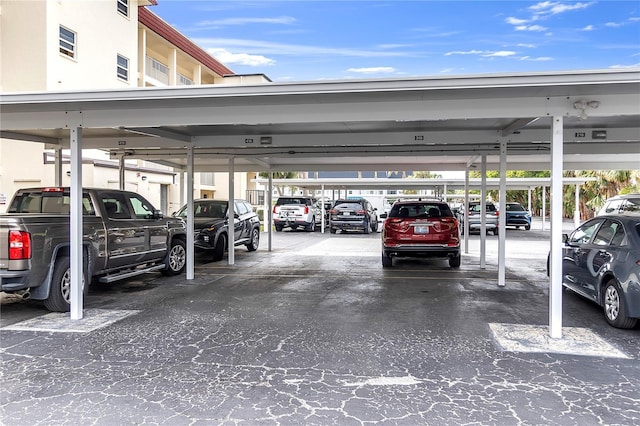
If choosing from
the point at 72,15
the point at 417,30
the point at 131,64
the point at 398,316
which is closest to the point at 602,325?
the point at 398,316

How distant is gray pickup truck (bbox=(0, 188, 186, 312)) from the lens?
6242 mm

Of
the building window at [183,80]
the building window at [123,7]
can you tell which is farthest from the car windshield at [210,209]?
the building window at [183,80]

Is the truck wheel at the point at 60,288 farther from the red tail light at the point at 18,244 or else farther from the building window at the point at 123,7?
the building window at the point at 123,7

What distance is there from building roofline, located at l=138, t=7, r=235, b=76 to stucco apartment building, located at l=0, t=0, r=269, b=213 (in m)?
0.05

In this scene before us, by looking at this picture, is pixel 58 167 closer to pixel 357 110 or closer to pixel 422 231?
pixel 357 110

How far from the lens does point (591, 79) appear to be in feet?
16.3

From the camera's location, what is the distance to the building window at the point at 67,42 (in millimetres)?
17641

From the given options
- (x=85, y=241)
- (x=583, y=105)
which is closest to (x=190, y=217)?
(x=85, y=241)

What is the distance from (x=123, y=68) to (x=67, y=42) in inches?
142

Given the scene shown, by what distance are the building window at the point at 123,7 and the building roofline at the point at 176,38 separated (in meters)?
1.31

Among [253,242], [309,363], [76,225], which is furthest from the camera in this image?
[253,242]

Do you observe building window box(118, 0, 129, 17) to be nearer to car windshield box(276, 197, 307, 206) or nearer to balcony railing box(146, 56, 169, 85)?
balcony railing box(146, 56, 169, 85)

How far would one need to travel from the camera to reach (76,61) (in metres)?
18.3

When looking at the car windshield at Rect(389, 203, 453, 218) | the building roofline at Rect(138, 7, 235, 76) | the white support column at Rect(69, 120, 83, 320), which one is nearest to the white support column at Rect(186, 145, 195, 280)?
the white support column at Rect(69, 120, 83, 320)
